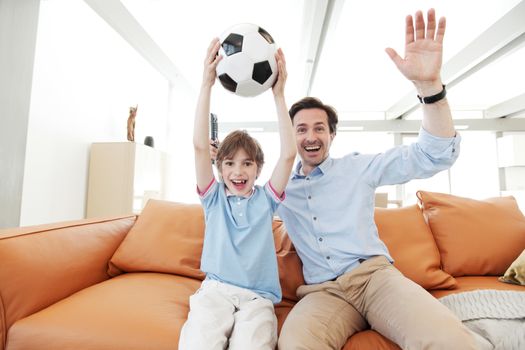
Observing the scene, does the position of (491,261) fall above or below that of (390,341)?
above

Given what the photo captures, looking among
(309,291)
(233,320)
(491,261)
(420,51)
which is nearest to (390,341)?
(309,291)

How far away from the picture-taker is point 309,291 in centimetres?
112

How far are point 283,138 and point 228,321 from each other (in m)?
0.68

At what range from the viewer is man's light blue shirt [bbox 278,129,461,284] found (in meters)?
1.11

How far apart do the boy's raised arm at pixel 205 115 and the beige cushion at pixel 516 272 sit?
1398mm

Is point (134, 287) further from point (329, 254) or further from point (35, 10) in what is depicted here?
point (35, 10)

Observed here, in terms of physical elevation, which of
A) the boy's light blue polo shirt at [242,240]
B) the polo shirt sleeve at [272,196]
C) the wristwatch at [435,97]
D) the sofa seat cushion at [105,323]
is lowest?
the sofa seat cushion at [105,323]

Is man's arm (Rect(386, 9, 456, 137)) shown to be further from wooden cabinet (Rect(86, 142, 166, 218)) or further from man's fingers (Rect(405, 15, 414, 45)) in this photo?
wooden cabinet (Rect(86, 142, 166, 218))

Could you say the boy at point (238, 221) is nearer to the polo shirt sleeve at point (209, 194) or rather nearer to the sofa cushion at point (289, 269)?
the polo shirt sleeve at point (209, 194)

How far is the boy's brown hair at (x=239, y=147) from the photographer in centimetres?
121

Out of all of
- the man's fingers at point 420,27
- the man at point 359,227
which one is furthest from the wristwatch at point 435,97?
the man's fingers at point 420,27

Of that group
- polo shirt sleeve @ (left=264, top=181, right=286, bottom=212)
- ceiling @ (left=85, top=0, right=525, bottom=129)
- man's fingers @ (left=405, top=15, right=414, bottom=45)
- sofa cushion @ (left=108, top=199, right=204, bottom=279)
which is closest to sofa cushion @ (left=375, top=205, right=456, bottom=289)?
polo shirt sleeve @ (left=264, top=181, right=286, bottom=212)

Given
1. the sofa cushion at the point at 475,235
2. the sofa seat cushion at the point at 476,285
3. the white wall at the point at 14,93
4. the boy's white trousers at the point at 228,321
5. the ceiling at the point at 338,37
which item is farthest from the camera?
the ceiling at the point at 338,37

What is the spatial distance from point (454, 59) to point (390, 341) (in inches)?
160
